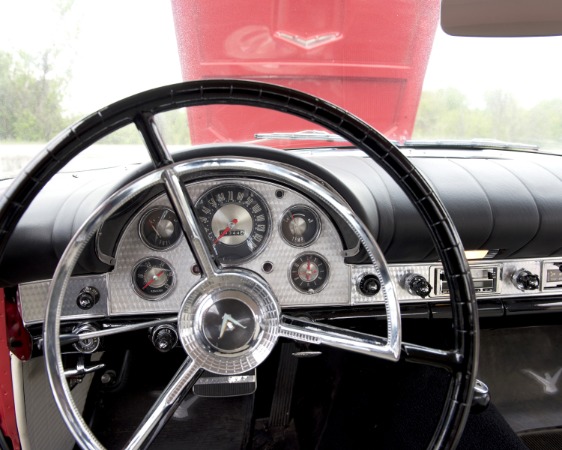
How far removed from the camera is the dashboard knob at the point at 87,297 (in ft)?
5.21

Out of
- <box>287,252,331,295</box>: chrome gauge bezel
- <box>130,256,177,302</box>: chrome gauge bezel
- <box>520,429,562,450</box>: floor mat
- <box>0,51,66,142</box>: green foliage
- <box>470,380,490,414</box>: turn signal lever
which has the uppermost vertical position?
<box>0,51,66,142</box>: green foliage

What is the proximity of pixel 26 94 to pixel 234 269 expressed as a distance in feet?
4.12

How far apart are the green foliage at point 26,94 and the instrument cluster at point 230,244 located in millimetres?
714

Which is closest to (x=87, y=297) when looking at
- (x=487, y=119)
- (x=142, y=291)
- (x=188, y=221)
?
(x=142, y=291)

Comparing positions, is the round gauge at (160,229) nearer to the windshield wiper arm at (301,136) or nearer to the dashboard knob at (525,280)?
the windshield wiper arm at (301,136)

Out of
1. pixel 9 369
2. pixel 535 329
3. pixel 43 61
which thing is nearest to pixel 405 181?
pixel 9 369

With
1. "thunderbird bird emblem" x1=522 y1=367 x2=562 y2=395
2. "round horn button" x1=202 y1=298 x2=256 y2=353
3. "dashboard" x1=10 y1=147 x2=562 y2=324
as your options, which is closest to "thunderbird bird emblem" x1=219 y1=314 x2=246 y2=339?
"round horn button" x1=202 y1=298 x2=256 y2=353

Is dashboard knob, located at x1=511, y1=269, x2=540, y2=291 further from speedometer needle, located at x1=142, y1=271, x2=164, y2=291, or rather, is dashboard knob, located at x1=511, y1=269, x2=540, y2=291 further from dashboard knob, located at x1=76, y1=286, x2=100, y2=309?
dashboard knob, located at x1=76, y1=286, x2=100, y2=309

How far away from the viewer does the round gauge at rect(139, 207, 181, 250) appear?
5.18ft

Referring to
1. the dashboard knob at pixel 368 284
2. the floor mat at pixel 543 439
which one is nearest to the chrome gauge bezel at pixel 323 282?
the dashboard knob at pixel 368 284

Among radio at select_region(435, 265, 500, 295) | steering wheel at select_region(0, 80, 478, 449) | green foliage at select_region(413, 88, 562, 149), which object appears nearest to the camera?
steering wheel at select_region(0, 80, 478, 449)

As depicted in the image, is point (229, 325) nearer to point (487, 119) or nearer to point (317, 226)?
point (317, 226)

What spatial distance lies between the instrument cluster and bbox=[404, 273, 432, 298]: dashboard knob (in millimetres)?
305

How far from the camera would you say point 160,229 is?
160cm
